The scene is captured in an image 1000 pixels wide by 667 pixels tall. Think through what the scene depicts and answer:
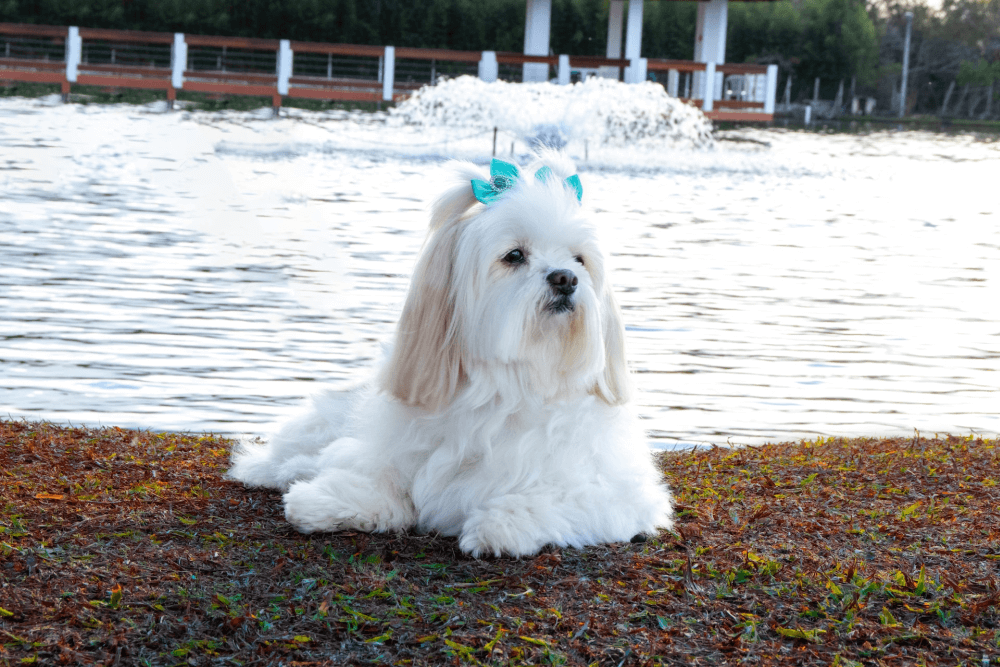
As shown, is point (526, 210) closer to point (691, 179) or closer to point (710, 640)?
point (710, 640)

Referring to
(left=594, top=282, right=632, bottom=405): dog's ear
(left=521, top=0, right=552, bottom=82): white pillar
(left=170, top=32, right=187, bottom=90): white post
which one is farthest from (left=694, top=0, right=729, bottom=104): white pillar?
(left=594, top=282, right=632, bottom=405): dog's ear

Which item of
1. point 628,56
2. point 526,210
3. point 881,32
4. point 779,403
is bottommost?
point 779,403

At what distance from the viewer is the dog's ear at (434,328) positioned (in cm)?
340

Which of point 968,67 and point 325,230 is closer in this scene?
point 325,230

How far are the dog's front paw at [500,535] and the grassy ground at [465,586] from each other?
0.04 metres

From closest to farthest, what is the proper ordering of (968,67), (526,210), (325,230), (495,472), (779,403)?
(526,210), (495,472), (779,403), (325,230), (968,67)

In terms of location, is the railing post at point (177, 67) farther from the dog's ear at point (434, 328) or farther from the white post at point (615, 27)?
the dog's ear at point (434, 328)

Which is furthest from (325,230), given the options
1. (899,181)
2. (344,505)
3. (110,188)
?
(899,181)

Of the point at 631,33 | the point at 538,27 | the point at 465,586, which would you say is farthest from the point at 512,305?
the point at 538,27

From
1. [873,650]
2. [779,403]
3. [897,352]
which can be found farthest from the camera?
[897,352]

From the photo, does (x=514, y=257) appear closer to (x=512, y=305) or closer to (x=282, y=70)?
(x=512, y=305)

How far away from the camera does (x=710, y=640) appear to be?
2883 mm

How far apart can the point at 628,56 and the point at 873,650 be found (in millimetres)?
29164

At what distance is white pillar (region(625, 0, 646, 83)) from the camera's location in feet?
98.7
